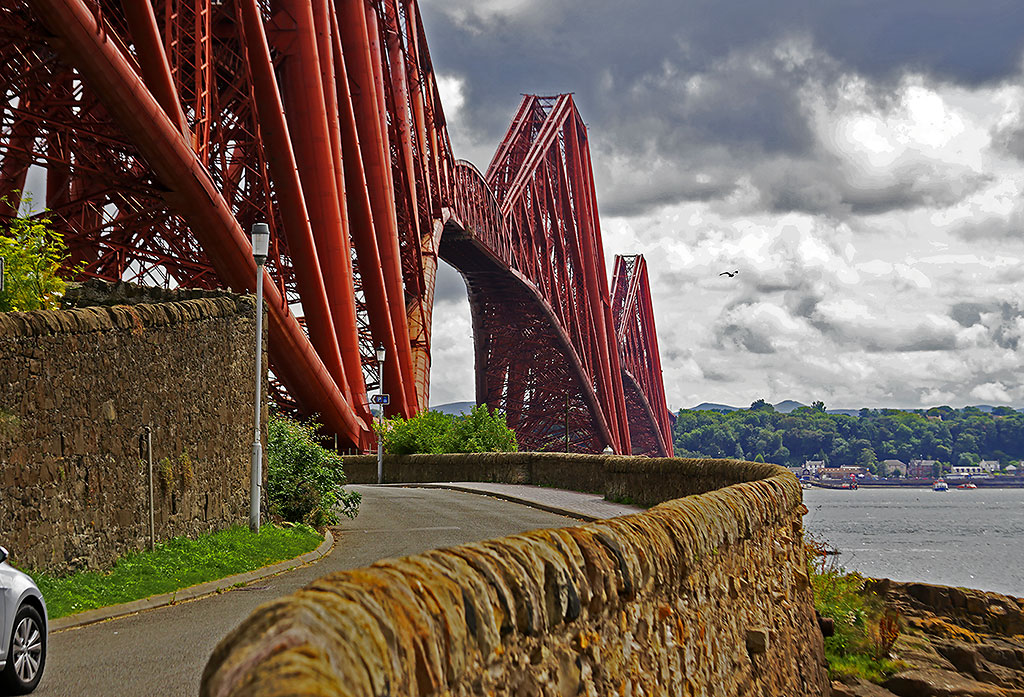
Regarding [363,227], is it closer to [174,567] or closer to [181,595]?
[174,567]

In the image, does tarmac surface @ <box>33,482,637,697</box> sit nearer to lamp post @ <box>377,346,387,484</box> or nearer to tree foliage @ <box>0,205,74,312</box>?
tree foliage @ <box>0,205,74,312</box>

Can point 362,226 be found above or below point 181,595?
above

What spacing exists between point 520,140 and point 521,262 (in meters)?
15.0

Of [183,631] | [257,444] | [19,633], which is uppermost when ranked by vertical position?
[257,444]

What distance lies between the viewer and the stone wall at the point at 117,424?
9.97 meters

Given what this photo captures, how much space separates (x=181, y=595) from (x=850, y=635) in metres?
8.68

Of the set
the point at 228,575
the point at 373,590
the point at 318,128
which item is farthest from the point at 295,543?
the point at 318,128

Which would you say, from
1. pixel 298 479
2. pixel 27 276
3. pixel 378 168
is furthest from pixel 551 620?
pixel 378 168

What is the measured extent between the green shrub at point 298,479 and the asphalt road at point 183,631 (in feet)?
1.94

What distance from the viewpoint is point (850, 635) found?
14.4 m

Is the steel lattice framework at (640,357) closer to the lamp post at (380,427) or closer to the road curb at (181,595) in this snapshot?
the lamp post at (380,427)

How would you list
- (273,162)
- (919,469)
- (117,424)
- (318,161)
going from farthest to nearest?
(919,469) < (318,161) < (273,162) < (117,424)

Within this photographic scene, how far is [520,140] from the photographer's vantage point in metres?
86.9

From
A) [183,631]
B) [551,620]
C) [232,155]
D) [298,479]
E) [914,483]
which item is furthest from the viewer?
[914,483]
